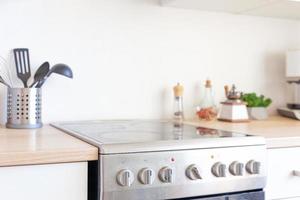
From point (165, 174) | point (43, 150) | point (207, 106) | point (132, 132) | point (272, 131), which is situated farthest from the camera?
point (207, 106)

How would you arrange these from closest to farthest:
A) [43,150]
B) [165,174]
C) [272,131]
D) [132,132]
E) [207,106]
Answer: [43,150], [165,174], [132,132], [272,131], [207,106]

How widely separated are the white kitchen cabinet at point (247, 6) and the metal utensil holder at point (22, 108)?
2.42 feet

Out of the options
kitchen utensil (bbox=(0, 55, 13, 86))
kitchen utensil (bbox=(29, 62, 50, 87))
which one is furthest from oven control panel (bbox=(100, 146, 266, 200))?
kitchen utensil (bbox=(0, 55, 13, 86))

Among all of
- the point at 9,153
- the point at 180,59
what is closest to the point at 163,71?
the point at 180,59

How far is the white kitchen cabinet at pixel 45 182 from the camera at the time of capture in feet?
2.95

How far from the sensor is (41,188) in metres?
0.93

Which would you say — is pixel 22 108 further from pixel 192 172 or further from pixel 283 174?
pixel 283 174

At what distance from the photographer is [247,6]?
1.75 meters

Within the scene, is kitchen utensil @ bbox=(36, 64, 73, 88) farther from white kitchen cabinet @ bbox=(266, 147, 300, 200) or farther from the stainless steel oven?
white kitchen cabinet @ bbox=(266, 147, 300, 200)

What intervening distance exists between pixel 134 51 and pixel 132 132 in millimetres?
525

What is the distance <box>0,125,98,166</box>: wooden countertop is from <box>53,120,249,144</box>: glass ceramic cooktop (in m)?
0.07

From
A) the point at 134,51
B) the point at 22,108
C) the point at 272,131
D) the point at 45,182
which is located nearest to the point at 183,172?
the point at 45,182

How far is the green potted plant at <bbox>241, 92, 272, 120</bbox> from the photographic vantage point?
5.98ft

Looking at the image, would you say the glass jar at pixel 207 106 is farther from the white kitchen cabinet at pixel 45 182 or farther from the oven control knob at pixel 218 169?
the white kitchen cabinet at pixel 45 182
